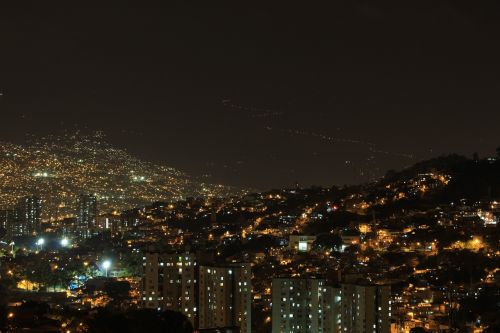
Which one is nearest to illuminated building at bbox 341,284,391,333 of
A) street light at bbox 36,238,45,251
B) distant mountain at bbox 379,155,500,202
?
distant mountain at bbox 379,155,500,202

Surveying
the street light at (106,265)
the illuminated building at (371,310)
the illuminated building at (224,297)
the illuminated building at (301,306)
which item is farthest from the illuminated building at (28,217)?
the illuminated building at (371,310)

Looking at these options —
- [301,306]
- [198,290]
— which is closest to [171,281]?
[198,290]

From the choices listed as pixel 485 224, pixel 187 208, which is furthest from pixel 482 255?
pixel 187 208

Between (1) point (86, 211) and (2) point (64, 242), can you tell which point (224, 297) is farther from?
(1) point (86, 211)

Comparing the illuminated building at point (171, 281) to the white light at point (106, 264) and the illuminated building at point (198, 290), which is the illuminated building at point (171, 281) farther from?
the white light at point (106, 264)

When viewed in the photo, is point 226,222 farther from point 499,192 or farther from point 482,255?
point 482,255

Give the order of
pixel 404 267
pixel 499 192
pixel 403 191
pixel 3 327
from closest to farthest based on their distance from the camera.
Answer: pixel 3 327 → pixel 404 267 → pixel 499 192 → pixel 403 191
